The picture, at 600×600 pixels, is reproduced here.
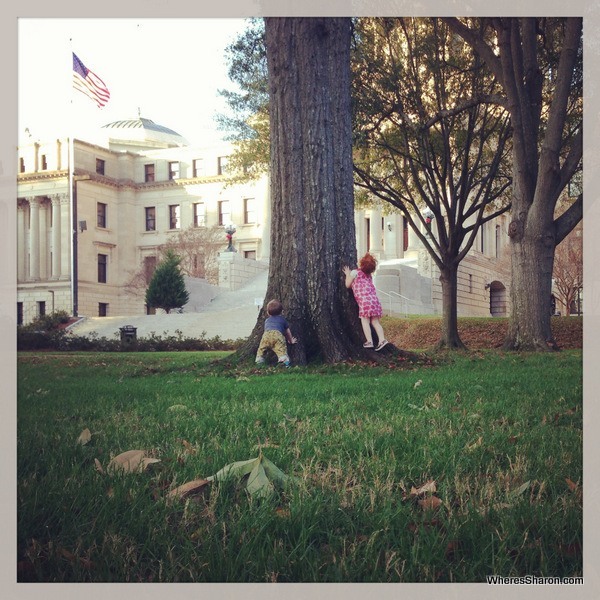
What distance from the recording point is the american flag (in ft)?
10.2

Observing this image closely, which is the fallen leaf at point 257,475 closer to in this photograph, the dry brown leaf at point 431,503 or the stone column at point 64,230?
the dry brown leaf at point 431,503

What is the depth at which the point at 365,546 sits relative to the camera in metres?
1.40

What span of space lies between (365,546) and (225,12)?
A: 1.99 meters

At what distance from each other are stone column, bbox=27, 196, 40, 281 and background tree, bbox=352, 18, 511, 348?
637 centimetres

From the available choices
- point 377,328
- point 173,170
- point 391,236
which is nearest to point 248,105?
point 377,328

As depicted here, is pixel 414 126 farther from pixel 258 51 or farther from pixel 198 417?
pixel 198 417

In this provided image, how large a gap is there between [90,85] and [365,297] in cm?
354

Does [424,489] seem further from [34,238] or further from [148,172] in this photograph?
[148,172]

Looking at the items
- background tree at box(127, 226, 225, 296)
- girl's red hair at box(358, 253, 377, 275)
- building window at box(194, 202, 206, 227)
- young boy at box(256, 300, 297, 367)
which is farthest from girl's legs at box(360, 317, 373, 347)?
building window at box(194, 202, 206, 227)

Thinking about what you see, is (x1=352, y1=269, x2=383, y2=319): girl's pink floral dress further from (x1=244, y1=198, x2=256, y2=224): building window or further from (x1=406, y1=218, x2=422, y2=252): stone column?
(x1=244, y1=198, x2=256, y2=224): building window

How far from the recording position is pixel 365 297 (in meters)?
6.34

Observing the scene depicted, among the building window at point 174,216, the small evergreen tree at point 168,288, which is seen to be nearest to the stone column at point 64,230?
the small evergreen tree at point 168,288

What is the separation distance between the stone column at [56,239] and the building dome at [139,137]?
1146 centimetres

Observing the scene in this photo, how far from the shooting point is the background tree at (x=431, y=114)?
973 centimetres
